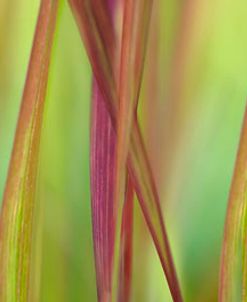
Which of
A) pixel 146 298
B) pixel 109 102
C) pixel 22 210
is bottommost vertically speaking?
pixel 146 298

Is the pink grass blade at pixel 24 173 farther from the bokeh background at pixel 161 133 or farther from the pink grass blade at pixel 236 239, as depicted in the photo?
the pink grass blade at pixel 236 239

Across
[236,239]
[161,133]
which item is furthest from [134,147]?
[236,239]

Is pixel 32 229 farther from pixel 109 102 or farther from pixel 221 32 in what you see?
pixel 221 32

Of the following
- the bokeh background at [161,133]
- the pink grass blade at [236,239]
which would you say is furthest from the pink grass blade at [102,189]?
the pink grass blade at [236,239]

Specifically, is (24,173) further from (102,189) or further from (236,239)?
(236,239)

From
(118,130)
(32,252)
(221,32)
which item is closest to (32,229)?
(32,252)
